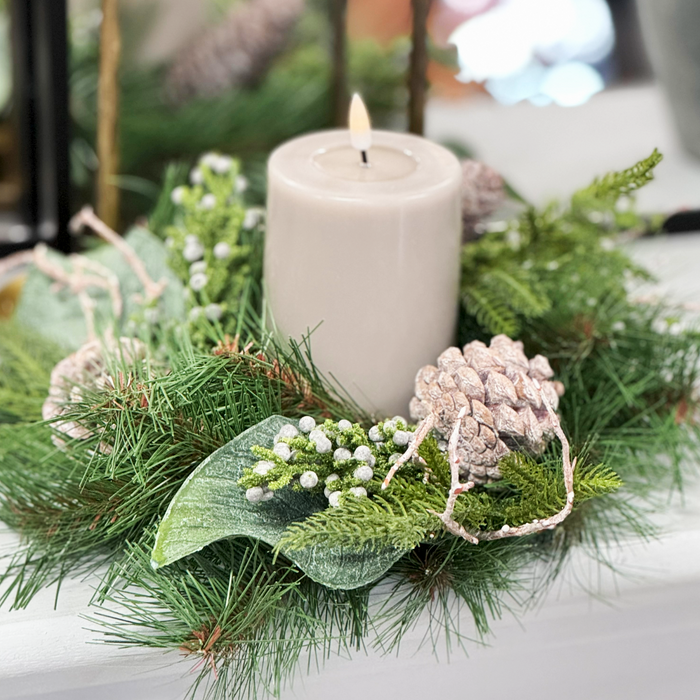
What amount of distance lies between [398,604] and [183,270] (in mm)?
224

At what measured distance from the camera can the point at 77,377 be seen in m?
0.43

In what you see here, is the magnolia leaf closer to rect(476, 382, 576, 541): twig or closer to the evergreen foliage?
the evergreen foliage

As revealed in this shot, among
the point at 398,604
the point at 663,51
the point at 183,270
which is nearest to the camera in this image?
the point at 398,604

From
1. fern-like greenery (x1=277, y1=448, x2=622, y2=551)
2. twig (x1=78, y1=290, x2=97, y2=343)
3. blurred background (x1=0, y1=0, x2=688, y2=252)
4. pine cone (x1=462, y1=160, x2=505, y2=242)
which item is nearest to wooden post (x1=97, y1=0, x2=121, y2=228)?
blurred background (x1=0, y1=0, x2=688, y2=252)

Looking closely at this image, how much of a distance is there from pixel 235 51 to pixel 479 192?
23 centimetres

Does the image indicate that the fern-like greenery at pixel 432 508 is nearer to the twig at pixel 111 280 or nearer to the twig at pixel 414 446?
the twig at pixel 414 446

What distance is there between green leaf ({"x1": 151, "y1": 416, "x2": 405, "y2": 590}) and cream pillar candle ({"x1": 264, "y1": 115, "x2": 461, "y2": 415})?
60 mm

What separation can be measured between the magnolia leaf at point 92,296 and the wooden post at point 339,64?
0.58ft

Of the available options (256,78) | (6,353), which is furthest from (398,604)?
(256,78)

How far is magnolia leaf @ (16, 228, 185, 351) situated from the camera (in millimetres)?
500

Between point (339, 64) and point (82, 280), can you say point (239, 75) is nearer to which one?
point (339, 64)

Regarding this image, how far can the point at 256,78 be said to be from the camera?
24.8 inches

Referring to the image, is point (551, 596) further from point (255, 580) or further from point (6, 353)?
point (6, 353)

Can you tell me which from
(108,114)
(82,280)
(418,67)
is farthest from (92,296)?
(418,67)
